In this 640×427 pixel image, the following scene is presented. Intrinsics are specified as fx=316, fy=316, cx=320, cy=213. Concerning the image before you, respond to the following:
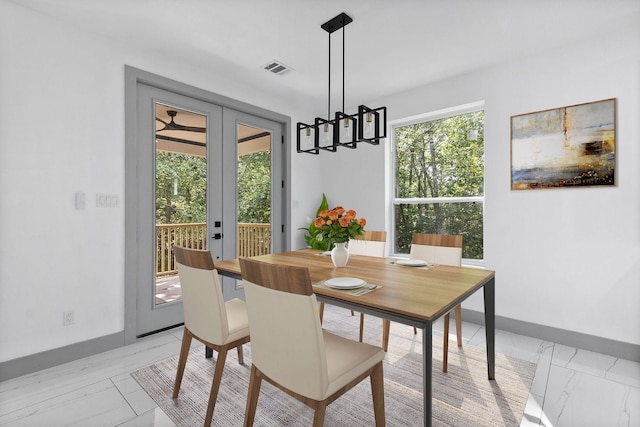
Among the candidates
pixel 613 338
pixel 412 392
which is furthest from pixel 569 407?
pixel 613 338

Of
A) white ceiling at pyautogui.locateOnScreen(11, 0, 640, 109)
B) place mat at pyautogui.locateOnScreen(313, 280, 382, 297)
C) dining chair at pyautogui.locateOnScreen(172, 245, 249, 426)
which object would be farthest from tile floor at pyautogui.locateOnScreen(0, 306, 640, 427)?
white ceiling at pyautogui.locateOnScreen(11, 0, 640, 109)

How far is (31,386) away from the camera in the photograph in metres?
2.05

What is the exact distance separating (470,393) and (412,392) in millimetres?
353

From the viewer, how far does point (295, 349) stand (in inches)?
48.6

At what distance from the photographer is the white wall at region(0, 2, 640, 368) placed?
218cm

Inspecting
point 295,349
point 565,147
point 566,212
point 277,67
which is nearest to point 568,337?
point 566,212

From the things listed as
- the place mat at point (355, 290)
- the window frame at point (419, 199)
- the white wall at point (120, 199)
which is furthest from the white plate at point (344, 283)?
the window frame at point (419, 199)

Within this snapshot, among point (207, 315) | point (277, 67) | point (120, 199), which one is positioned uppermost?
point (277, 67)

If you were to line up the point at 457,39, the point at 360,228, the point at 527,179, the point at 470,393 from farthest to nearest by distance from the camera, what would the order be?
the point at 527,179 → the point at 457,39 → the point at 360,228 → the point at 470,393

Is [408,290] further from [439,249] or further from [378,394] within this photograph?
[439,249]

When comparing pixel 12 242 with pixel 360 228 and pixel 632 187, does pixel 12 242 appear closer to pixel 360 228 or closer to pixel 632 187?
pixel 360 228

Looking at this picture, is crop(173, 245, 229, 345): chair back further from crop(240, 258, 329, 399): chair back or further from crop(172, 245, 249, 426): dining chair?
crop(240, 258, 329, 399): chair back

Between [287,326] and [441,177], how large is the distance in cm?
293

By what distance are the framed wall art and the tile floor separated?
4.66ft
